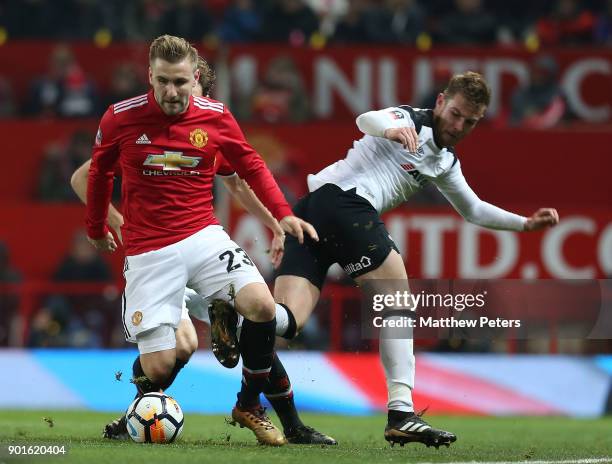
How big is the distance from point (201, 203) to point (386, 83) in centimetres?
787

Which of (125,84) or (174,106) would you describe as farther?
(125,84)

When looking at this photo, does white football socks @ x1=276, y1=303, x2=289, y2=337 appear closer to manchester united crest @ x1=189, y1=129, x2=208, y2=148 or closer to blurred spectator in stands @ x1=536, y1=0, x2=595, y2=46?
manchester united crest @ x1=189, y1=129, x2=208, y2=148

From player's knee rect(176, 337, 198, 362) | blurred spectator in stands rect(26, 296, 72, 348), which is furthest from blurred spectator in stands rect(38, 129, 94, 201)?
player's knee rect(176, 337, 198, 362)

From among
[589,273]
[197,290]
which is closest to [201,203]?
[197,290]

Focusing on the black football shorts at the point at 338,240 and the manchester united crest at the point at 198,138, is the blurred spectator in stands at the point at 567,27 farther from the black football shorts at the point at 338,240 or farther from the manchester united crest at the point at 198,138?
the manchester united crest at the point at 198,138

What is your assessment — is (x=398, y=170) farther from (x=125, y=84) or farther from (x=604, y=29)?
(x=604, y=29)

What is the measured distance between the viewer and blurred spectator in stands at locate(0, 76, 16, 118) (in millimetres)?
14883

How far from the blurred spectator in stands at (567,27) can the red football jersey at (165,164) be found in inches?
373

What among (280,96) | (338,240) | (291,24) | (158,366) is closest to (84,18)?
(291,24)

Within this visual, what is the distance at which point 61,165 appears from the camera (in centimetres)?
1404

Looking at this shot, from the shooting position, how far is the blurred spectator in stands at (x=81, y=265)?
13.5 meters

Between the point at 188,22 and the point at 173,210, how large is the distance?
346 inches

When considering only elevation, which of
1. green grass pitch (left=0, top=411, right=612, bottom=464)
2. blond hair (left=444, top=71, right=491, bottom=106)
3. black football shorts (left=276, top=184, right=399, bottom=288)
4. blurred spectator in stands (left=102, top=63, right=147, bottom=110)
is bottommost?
green grass pitch (left=0, top=411, right=612, bottom=464)

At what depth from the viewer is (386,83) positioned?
1508cm
